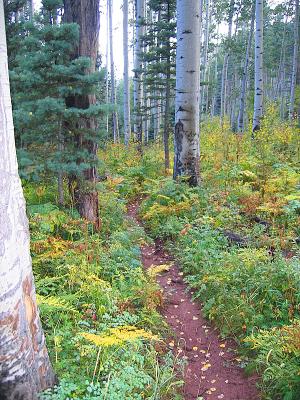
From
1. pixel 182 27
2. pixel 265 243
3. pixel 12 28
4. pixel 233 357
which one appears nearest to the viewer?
pixel 233 357

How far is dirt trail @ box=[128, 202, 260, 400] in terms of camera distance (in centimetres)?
337

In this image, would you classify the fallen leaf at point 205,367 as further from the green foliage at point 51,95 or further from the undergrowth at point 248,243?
the green foliage at point 51,95

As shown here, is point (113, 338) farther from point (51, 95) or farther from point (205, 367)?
point (51, 95)

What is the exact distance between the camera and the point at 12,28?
8703 millimetres

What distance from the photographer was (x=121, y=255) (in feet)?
17.7

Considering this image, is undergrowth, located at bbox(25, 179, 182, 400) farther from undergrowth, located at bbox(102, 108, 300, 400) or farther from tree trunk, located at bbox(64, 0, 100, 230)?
undergrowth, located at bbox(102, 108, 300, 400)

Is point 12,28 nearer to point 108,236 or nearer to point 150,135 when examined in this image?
point 108,236

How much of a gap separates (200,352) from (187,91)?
228 inches

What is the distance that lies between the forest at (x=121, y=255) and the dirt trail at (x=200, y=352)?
0.05ft

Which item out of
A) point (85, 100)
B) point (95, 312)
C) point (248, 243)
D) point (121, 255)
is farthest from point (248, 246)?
point (85, 100)

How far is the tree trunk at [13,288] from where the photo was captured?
2.07 m

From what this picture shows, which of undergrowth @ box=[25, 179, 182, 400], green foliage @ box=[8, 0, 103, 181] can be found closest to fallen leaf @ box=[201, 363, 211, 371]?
undergrowth @ box=[25, 179, 182, 400]

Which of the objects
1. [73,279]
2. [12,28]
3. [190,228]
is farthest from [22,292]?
[12,28]

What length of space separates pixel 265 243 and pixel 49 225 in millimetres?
3400
